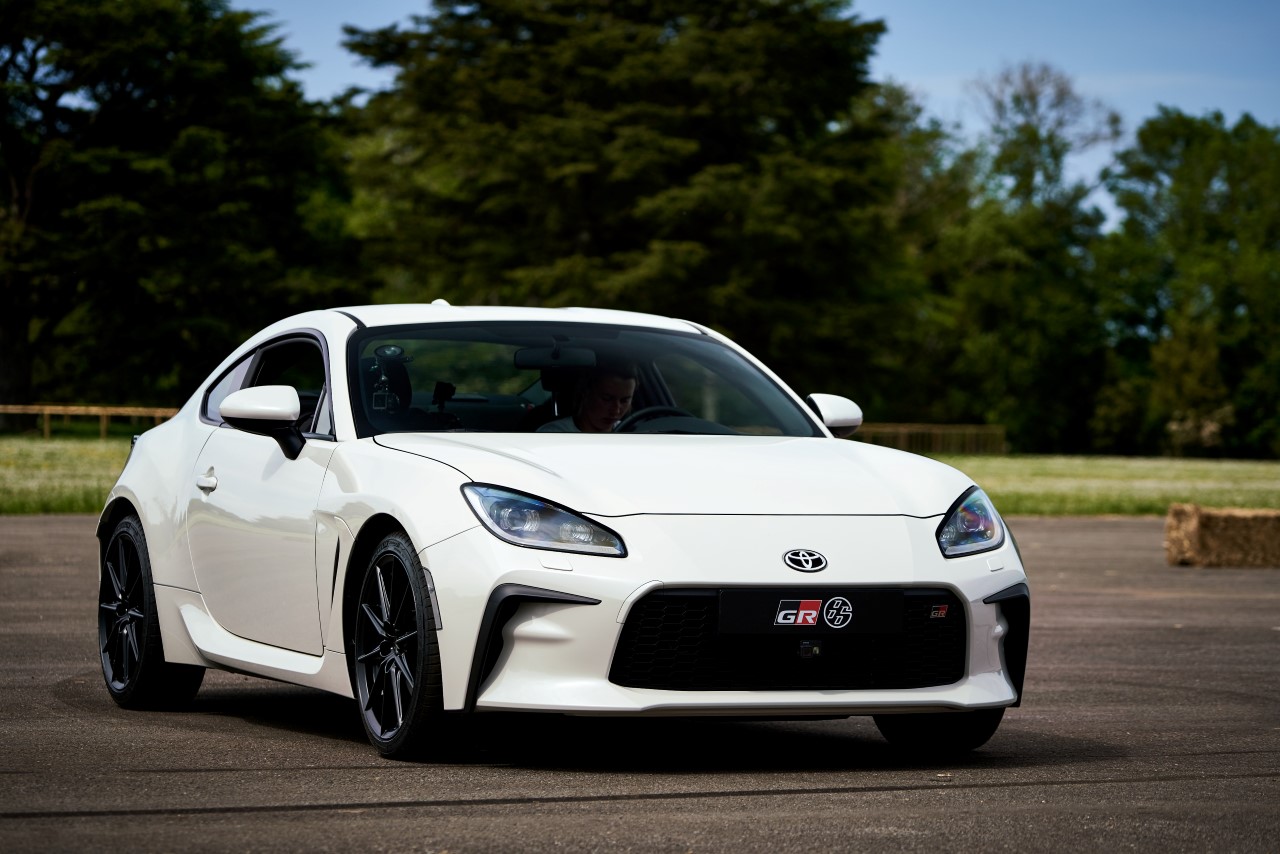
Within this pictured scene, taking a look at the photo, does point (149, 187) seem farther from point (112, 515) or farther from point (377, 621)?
point (377, 621)

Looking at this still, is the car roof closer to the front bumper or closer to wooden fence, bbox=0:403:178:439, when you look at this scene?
the front bumper

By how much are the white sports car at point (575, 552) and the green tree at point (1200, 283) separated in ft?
265

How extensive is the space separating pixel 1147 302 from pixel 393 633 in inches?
3533

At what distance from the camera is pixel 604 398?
310 inches

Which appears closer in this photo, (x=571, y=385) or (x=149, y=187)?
(x=571, y=385)

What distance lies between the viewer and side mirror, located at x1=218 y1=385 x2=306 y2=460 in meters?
7.14

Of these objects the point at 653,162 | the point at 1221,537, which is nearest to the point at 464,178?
the point at 653,162

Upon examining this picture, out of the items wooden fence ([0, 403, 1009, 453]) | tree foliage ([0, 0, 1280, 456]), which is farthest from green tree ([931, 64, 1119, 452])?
tree foliage ([0, 0, 1280, 456])

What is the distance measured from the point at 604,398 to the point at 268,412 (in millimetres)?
1331

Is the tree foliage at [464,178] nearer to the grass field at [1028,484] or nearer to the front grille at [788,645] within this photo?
the grass field at [1028,484]

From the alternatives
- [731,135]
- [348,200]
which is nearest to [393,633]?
[731,135]

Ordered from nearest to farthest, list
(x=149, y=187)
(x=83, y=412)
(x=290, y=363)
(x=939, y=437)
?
(x=290, y=363) → (x=149, y=187) → (x=83, y=412) → (x=939, y=437)

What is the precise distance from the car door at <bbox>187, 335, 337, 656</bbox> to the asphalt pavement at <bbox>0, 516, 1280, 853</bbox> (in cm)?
41

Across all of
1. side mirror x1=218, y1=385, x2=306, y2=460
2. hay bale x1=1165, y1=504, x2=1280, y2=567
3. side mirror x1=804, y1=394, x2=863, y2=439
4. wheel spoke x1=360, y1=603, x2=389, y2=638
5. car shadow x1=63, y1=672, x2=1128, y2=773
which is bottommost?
hay bale x1=1165, y1=504, x2=1280, y2=567
